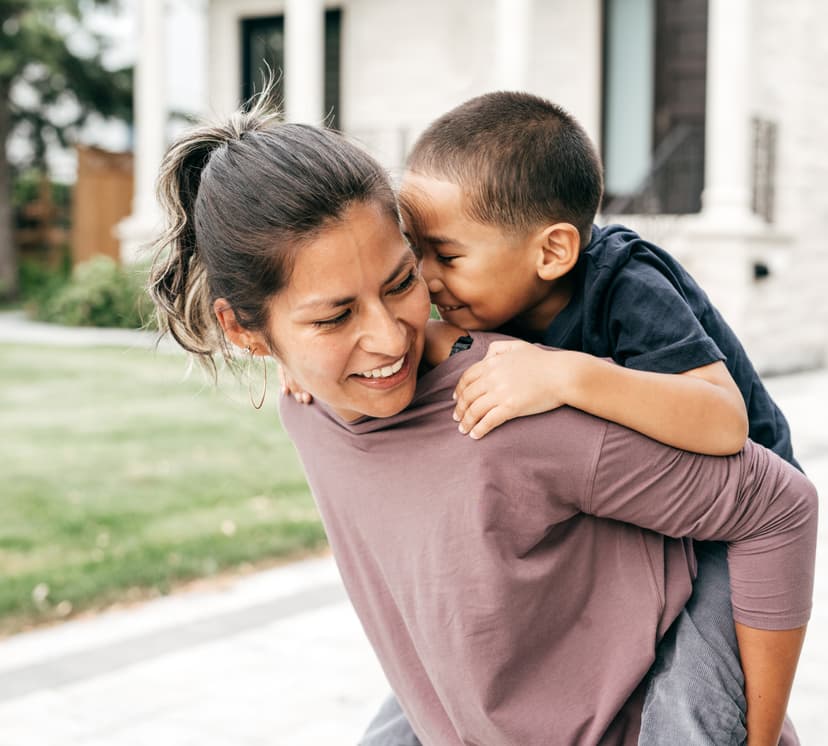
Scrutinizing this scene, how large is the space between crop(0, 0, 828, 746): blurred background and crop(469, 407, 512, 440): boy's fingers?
7.51 feet

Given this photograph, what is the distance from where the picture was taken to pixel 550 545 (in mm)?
1597

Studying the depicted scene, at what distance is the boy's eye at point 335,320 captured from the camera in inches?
62.4

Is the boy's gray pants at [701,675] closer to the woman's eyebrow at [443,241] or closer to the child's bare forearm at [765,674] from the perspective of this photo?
the child's bare forearm at [765,674]

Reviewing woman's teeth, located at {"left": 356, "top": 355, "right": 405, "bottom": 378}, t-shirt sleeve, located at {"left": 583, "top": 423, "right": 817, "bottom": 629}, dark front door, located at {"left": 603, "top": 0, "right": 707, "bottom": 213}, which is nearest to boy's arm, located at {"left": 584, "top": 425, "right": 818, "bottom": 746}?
t-shirt sleeve, located at {"left": 583, "top": 423, "right": 817, "bottom": 629}

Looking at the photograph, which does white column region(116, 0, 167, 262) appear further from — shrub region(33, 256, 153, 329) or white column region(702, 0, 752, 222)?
white column region(702, 0, 752, 222)

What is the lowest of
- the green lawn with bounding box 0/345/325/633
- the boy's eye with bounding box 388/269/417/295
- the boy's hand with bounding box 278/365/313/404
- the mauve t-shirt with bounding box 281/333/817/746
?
the green lawn with bounding box 0/345/325/633

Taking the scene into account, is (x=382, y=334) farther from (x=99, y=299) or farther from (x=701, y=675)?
(x=99, y=299)

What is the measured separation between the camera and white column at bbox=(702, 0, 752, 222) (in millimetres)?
11078

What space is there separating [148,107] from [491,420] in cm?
1430

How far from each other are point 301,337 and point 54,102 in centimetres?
1863

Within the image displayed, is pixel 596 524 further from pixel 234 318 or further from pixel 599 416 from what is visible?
pixel 234 318

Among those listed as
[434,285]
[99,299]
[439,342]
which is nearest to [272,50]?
[99,299]

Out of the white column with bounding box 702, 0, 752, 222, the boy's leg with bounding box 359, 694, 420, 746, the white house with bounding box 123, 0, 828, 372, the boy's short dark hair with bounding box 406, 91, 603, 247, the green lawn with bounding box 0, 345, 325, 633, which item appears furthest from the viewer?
the white house with bounding box 123, 0, 828, 372

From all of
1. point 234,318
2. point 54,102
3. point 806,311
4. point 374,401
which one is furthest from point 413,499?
point 54,102
